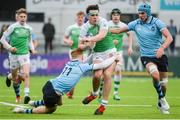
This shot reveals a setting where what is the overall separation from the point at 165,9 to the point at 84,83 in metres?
14.5

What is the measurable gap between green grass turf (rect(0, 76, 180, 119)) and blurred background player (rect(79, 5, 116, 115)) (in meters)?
0.49

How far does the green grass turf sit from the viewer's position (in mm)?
17500

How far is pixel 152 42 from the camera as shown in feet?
63.0

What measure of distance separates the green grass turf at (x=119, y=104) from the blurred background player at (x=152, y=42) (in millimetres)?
583

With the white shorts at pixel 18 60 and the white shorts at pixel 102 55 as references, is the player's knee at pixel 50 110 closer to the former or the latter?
the white shorts at pixel 102 55

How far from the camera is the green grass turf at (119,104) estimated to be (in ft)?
57.4

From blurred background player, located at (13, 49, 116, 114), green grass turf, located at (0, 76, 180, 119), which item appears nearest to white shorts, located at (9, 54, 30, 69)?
green grass turf, located at (0, 76, 180, 119)

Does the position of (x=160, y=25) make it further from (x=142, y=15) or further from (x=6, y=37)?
(x=6, y=37)

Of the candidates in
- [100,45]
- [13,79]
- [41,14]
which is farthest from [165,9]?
[100,45]

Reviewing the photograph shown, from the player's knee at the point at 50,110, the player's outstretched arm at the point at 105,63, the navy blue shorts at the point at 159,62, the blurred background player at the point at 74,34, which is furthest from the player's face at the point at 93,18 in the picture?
the blurred background player at the point at 74,34

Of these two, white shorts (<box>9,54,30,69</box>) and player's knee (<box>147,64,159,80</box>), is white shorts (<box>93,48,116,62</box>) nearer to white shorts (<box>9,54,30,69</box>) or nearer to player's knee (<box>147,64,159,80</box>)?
player's knee (<box>147,64,159,80</box>)

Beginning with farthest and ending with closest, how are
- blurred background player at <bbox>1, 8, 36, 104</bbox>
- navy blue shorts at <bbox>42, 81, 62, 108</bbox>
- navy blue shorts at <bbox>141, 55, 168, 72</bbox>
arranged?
blurred background player at <bbox>1, 8, 36, 104</bbox>
navy blue shorts at <bbox>141, 55, 168, 72</bbox>
navy blue shorts at <bbox>42, 81, 62, 108</bbox>

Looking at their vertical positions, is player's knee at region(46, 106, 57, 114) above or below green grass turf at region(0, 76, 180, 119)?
above

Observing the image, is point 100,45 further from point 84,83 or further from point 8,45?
point 84,83
